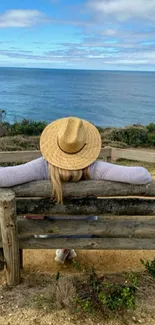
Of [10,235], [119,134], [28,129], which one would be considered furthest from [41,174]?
[28,129]

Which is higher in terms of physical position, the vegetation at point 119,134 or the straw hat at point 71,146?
the straw hat at point 71,146

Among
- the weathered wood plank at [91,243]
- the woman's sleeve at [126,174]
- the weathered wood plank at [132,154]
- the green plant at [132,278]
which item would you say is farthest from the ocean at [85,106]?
the woman's sleeve at [126,174]

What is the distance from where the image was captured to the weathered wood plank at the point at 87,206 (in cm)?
311

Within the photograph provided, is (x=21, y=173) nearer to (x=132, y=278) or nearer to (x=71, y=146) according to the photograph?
A: (x=71, y=146)

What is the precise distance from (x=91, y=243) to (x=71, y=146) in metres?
1.01

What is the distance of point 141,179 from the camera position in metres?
2.91

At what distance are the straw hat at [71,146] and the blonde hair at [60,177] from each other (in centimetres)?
4

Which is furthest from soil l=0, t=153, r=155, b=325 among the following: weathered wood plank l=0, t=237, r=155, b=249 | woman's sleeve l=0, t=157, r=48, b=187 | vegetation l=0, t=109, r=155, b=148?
vegetation l=0, t=109, r=155, b=148

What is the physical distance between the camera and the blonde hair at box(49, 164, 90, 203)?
9.51 ft

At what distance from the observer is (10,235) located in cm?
315

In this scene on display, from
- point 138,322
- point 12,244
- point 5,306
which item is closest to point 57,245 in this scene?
point 12,244

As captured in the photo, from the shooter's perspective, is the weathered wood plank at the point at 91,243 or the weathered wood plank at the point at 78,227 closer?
the weathered wood plank at the point at 78,227

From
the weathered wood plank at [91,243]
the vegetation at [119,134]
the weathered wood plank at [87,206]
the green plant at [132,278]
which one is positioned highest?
the weathered wood plank at [87,206]

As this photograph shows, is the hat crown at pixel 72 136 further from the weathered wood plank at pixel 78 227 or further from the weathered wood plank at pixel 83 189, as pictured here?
the weathered wood plank at pixel 78 227
